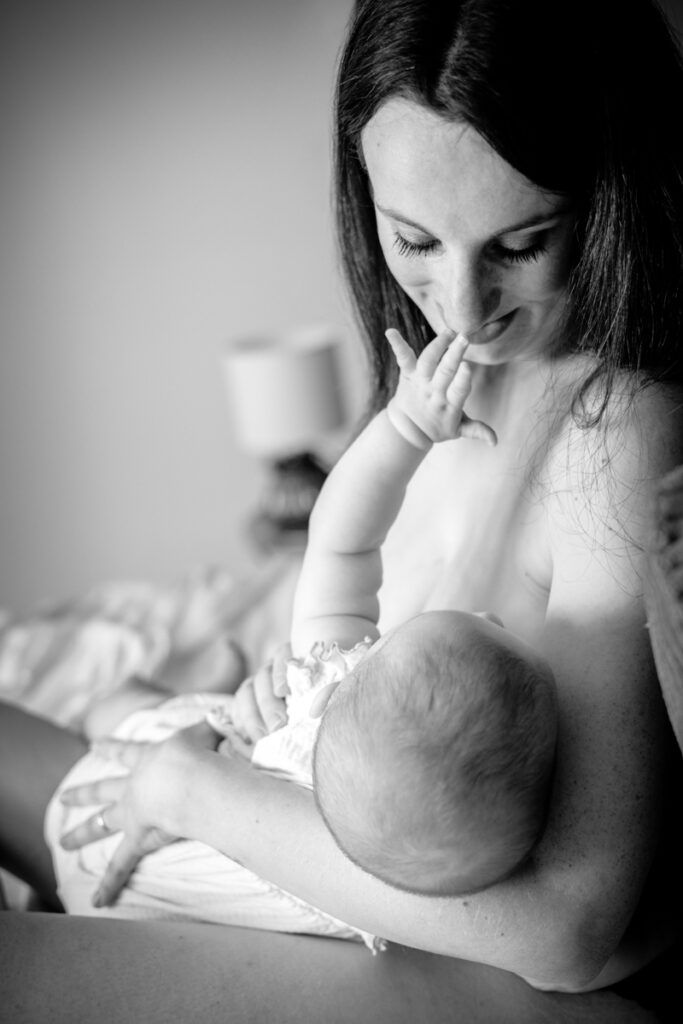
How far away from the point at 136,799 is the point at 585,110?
2.55 feet

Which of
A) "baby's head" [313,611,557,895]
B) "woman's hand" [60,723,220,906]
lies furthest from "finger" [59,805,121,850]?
"baby's head" [313,611,557,895]

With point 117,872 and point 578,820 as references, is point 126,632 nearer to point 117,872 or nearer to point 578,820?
point 117,872

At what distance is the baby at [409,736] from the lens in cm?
79

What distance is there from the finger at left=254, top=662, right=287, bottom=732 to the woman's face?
0.40m

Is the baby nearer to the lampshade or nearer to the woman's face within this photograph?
the woman's face

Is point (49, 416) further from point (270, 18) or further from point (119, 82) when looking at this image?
point (270, 18)

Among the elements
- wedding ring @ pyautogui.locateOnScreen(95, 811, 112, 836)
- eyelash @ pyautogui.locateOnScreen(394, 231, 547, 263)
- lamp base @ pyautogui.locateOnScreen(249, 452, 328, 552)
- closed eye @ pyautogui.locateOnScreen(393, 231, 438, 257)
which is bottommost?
lamp base @ pyautogui.locateOnScreen(249, 452, 328, 552)

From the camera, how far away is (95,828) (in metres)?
1.11

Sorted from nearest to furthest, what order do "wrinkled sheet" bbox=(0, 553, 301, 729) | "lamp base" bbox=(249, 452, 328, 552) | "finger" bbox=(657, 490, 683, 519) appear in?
"finger" bbox=(657, 490, 683, 519)
"wrinkled sheet" bbox=(0, 553, 301, 729)
"lamp base" bbox=(249, 452, 328, 552)

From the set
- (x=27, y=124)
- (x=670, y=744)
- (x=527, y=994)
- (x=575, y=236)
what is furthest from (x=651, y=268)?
Answer: (x=27, y=124)

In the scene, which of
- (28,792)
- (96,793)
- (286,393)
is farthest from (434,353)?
(286,393)

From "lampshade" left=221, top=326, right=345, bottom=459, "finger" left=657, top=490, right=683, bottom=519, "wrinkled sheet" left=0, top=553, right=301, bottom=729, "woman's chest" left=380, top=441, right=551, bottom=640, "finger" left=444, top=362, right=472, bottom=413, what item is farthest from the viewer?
"lampshade" left=221, top=326, right=345, bottom=459

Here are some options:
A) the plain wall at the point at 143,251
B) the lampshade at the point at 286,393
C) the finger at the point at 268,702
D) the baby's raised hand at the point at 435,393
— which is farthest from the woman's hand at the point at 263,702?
the plain wall at the point at 143,251

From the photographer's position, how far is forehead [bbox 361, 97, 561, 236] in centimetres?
84
